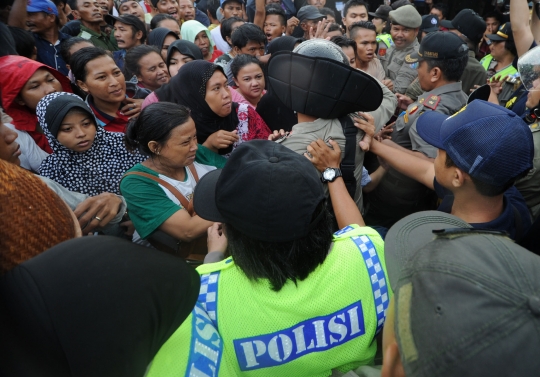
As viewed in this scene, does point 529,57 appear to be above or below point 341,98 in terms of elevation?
above

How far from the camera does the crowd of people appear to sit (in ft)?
2.11

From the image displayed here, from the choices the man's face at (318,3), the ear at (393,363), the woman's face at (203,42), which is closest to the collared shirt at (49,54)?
the woman's face at (203,42)

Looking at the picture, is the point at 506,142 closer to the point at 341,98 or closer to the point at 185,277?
the point at 341,98

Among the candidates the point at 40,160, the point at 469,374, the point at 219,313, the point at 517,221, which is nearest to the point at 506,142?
the point at 517,221

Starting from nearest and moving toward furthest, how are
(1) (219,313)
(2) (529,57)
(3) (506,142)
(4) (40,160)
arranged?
(1) (219,313) < (3) (506,142) < (2) (529,57) < (4) (40,160)

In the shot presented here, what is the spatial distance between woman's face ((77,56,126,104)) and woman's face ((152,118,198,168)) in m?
1.01

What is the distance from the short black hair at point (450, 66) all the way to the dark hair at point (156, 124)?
1760 mm

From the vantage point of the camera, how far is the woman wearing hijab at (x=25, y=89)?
253cm

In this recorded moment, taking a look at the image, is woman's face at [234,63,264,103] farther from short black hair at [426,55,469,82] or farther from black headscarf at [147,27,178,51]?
black headscarf at [147,27,178,51]

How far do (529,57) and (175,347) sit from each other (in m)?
2.36

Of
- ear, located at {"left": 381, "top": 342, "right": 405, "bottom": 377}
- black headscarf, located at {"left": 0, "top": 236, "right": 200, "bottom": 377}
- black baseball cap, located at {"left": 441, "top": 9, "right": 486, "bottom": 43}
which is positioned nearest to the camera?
black headscarf, located at {"left": 0, "top": 236, "right": 200, "bottom": 377}

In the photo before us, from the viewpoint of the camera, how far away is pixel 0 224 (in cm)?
71

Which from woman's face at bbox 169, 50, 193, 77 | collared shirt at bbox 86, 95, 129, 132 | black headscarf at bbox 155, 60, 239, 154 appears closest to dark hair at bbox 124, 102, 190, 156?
black headscarf at bbox 155, 60, 239, 154

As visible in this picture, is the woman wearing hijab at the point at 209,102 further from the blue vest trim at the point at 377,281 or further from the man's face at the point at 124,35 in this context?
the man's face at the point at 124,35
